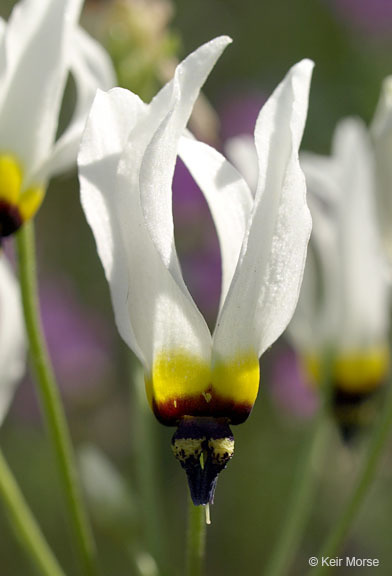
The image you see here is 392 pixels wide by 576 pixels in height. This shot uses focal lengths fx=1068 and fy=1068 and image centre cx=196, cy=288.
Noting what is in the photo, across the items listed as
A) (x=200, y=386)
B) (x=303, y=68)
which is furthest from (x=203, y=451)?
(x=303, y=68)

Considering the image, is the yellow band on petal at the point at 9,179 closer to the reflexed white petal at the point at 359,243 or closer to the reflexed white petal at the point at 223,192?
the reflexed white petal at the point at 223,192

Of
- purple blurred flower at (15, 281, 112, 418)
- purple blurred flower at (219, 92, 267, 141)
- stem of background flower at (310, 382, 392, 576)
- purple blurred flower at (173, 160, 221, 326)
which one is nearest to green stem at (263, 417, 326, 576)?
stem of background flower at (310, 382, 392, 576)

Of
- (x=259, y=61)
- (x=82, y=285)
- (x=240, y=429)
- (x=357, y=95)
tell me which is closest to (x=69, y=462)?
(x=240, y=429)

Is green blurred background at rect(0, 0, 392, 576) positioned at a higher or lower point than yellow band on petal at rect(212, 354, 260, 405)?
lower

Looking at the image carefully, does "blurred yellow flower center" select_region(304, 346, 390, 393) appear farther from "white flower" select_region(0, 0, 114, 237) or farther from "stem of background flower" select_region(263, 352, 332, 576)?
"white flower" select_region(0, 0, 114, 237)

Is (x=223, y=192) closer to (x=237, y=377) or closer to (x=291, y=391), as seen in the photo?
(x=237, y=377)

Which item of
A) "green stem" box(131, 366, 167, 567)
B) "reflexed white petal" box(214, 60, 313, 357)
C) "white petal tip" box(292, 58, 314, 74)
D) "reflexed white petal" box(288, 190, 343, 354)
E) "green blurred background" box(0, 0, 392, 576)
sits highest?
"white petal tip" box(292, 58, 314, 74)

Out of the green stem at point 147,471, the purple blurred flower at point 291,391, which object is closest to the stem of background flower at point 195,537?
the green stem at point 147,471
